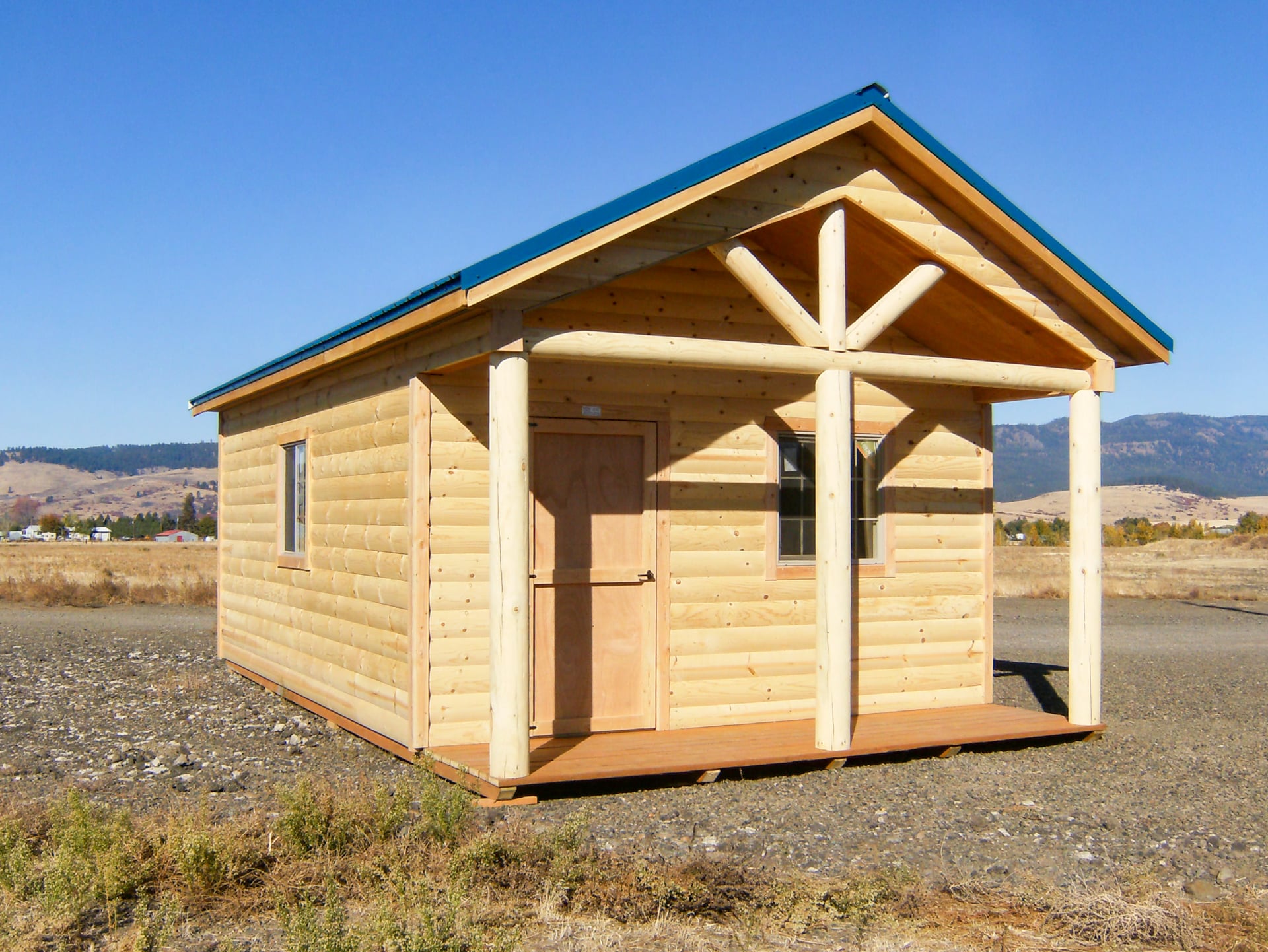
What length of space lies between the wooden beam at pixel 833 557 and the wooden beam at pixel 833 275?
266 millimetres

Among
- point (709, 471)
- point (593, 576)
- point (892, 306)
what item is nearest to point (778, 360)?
point (892, 306)

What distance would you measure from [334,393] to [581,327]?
2.49 meters

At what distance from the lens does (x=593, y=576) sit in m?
8.16

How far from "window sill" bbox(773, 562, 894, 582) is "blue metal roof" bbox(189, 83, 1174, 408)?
268 cm

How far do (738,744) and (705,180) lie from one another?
12.1 ft

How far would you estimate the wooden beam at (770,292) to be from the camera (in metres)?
7.49

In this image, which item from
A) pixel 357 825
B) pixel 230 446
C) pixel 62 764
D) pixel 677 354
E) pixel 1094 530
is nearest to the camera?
pixel 357 825

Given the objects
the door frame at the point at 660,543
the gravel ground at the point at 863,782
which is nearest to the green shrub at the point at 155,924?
the gravel ground at the point at 863,782

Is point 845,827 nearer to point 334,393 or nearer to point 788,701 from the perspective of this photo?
point 788,701

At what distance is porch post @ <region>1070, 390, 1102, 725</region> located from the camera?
8508mm

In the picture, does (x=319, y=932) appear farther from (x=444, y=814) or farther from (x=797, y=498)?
(x=797, y=498)

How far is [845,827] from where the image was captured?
6.27 meters

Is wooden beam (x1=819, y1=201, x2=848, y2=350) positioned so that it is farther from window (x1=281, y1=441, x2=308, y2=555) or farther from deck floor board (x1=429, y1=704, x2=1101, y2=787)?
window (x1=281, y1=441, x2=308, y2=555)

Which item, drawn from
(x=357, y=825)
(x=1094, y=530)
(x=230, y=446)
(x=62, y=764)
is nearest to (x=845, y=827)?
(x=357, y=825)
